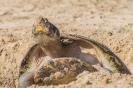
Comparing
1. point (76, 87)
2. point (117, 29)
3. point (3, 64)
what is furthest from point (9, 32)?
point (76, 87)

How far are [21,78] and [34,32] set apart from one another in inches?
16.1

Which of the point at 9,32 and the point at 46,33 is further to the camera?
the point at 9,32

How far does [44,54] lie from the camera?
12.7 feet

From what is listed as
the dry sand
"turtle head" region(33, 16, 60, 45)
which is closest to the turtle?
"turtle head" region(33, 16, 60, 45)

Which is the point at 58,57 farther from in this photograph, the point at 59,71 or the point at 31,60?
the point at 59,71

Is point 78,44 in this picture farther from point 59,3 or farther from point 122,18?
point 59,3

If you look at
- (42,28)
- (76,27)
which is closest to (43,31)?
(42,28)

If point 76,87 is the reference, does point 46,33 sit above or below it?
above

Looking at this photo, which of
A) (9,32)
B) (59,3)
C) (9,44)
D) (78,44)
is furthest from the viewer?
(59,3)

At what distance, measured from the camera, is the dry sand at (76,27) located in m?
3.15

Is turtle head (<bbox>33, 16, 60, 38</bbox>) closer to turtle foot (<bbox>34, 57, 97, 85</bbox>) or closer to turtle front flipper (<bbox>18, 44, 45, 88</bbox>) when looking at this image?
turtle foot (<bbox>34, 57, 97, 85</bbox>)

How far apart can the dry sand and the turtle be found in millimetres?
133

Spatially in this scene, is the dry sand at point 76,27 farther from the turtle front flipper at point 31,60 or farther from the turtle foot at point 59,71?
the turtle front flipper at point 31,60

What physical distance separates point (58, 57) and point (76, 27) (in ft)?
5.88
